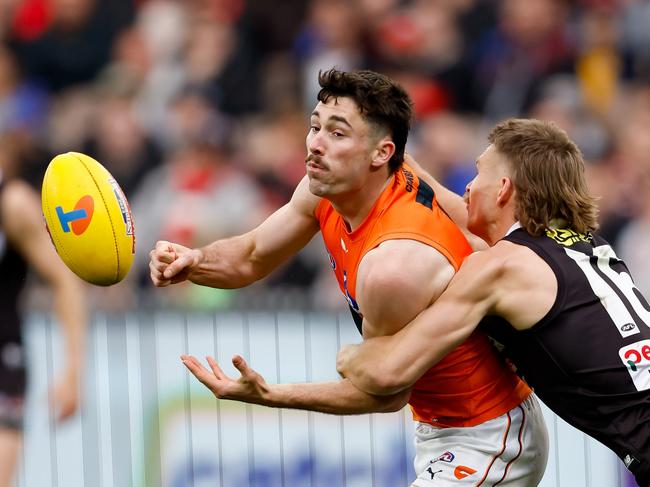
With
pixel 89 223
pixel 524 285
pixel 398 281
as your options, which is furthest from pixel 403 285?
pixel 89 223

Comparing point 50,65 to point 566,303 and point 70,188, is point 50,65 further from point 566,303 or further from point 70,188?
point 566,303

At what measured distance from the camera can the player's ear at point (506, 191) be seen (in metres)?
4.76

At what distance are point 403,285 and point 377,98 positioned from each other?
0.81 metres

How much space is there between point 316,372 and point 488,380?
192 centimetres

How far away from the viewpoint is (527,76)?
355 inches

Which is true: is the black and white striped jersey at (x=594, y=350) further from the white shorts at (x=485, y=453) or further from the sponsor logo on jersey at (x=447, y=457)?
the sponsor logo on jersey at (x=447, y=457)

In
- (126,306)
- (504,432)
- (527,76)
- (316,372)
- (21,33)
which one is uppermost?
(21,33)

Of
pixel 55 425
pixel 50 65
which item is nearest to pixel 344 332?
pixel 55 425

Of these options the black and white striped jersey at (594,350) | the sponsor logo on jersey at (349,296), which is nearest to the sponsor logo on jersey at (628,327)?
the black and white striped jersey at (594,350)

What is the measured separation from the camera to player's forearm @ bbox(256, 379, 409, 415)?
15.5 ft

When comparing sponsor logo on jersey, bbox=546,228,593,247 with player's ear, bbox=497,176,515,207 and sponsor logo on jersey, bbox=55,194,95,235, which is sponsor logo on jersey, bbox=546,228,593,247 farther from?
sponsor logo on jersey, bbox=55,194,95,235

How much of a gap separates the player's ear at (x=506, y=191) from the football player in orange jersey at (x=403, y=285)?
0.26 m

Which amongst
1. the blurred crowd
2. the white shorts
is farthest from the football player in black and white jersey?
the blurred crowd

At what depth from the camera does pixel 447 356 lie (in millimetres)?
4875
